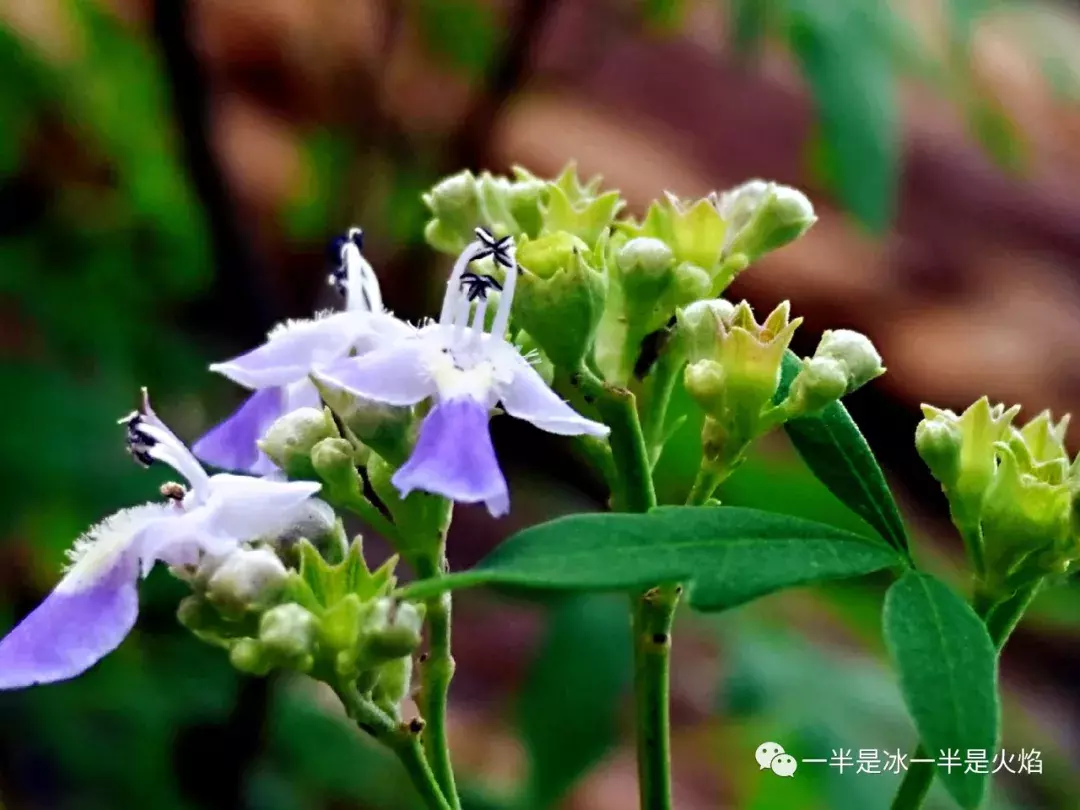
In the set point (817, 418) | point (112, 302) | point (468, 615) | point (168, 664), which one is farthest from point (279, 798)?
point (817, 418)

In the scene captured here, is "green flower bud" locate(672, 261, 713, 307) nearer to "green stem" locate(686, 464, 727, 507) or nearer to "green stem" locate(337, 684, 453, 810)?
"green stem" locate(686, 464, 727, 507)

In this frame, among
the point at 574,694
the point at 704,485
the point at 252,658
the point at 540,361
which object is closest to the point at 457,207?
the point at 540,361

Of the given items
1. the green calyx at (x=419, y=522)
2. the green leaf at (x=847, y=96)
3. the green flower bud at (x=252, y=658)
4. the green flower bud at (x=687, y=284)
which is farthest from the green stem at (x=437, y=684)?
the green leaf at (x=847, y=96)

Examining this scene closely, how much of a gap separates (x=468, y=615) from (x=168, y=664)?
1235 mm

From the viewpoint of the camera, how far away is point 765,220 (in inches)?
34.1

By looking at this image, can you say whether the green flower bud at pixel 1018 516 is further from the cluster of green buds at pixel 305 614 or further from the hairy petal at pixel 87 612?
the hairy petal at pixel 87 612

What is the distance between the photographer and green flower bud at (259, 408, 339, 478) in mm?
754

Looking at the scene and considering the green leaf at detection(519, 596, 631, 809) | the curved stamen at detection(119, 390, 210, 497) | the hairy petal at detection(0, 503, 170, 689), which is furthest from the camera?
the green leaf at detection(519, 596, 631, 809)

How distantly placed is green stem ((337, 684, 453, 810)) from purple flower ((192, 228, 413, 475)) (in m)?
0.20

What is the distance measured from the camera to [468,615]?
10.1 feet

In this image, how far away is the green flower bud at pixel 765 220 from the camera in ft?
2.83

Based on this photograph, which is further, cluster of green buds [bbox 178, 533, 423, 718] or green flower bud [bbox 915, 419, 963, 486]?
green flower bud [bbox 915, 419, 963, 486]

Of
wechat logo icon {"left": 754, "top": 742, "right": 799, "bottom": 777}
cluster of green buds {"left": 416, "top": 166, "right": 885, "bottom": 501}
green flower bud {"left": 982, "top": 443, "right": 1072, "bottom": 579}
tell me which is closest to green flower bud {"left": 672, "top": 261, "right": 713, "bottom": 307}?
cluster of green buds {"left": 416, "top": 166, "right": 885, "bottom": 501}

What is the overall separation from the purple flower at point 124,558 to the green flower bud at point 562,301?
16 cm
